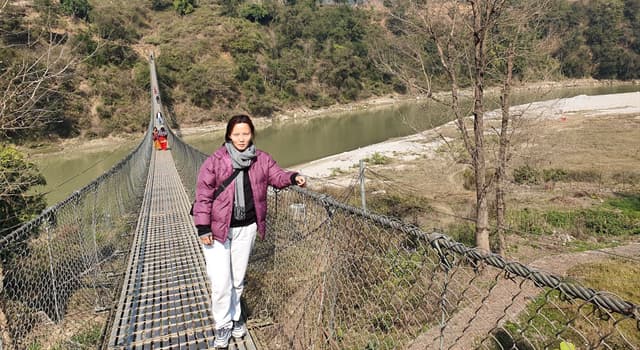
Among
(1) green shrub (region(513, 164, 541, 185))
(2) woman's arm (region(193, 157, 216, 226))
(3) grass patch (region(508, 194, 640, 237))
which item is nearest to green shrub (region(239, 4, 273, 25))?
(1) green shrub (region(513, 164, 541, 185))

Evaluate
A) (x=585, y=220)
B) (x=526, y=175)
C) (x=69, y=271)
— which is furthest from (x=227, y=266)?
(x=526, y=175)

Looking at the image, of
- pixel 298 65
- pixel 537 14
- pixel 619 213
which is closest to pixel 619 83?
pixel 298 65

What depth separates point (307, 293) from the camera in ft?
9.02

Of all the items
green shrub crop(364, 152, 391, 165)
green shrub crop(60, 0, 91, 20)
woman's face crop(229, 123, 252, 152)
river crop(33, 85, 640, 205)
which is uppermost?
green shrub crop(60, 0, 91, 20)

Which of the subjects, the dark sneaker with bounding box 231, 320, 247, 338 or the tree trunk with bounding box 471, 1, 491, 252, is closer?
the dark sneaker with bounding box 231, 320, 247, 338

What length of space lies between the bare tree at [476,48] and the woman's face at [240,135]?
3366mm

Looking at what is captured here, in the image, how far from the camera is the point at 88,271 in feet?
11.8

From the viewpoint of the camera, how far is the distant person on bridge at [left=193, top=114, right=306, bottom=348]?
6.25 feet

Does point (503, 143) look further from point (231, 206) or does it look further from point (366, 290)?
point (231, 206)

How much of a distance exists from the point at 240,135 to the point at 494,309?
2.93 m

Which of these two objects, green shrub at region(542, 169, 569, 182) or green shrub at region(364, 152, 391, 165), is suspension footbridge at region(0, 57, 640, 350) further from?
green shrub at region(364, 152, 391, 165)

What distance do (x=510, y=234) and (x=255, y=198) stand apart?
586cm

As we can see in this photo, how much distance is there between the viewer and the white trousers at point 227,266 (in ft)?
6.59

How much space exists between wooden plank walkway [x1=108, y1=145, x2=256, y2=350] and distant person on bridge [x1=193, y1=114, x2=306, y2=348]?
1.25 feet
